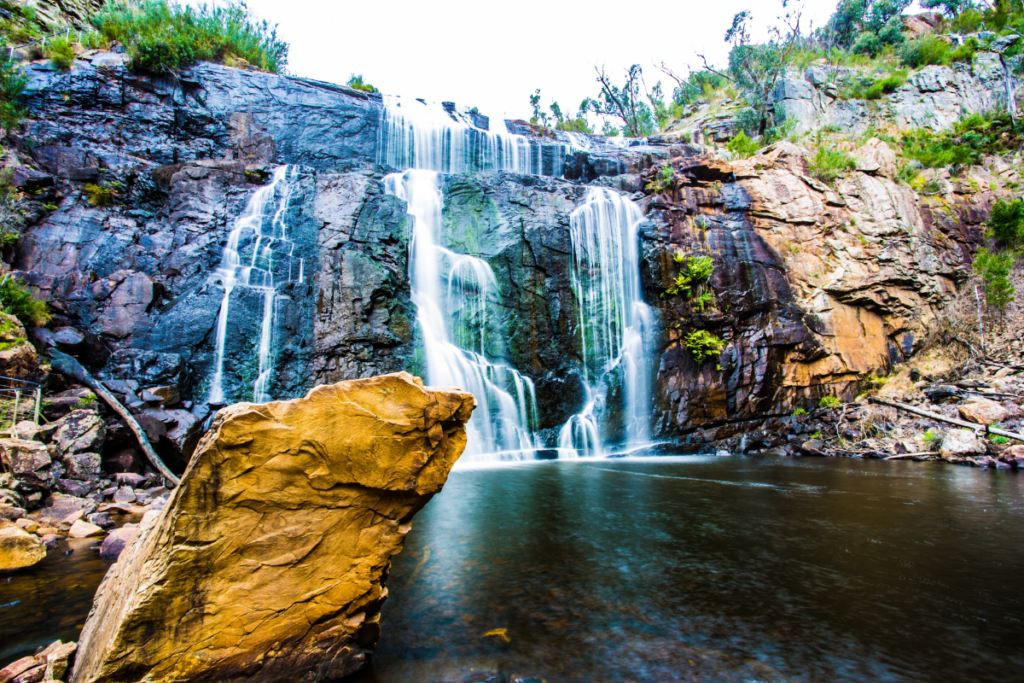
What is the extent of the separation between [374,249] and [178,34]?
10955 mm

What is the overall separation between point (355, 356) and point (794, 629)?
33.9 feet

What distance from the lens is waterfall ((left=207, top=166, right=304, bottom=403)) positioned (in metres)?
10.7

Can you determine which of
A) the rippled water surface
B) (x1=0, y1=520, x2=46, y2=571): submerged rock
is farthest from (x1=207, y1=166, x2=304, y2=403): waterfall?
the rippled water surface

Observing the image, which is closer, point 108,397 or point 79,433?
point 79,433

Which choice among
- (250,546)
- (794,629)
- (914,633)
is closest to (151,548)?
(250,546)

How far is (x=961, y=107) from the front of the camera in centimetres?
1981

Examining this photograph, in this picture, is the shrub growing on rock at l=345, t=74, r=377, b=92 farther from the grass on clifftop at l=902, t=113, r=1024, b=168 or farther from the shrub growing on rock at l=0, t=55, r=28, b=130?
the grass on clifftop at l=902, t=113, r=1024, b=168

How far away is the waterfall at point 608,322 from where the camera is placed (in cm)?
1293

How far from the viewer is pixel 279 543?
7.68ft

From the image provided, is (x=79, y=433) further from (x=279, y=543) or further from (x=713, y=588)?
(x=713, y=588)

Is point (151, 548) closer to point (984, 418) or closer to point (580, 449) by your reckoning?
point (580, 449)

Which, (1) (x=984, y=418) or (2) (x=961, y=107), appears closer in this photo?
(1) (x=984, y=418)

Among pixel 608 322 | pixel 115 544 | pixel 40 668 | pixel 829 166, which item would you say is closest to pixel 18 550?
pixel 115 544

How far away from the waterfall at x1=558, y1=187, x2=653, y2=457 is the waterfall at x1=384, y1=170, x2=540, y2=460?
1539mm
